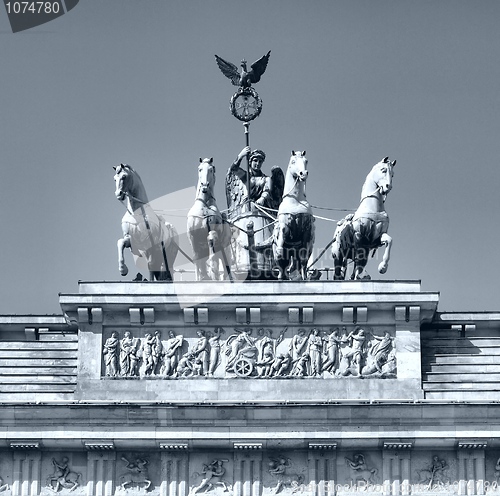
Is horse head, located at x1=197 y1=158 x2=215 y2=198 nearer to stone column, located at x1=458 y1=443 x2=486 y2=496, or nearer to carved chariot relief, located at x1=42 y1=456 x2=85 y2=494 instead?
carved chariot relief, located at x1=42 y1=456 x2=85 y2=494

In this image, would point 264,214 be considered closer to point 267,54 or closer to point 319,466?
point 267,54

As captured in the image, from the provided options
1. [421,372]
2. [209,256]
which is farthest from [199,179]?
[421,372]

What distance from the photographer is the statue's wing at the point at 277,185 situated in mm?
72250

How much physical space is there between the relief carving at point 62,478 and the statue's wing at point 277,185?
35.5 feet

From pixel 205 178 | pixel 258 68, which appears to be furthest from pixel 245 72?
pixel 205 178

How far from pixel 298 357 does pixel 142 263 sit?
4.84 metres

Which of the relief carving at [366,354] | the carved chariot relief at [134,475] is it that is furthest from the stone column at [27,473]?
the relief carving at [366,354]

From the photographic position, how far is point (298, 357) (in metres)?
64.9

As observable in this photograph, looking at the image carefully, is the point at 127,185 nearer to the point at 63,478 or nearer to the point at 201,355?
the point at 201,355

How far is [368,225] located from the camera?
66125mm

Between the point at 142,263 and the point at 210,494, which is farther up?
the point at 142,263

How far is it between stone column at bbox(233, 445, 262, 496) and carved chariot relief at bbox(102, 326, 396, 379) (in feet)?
5.84

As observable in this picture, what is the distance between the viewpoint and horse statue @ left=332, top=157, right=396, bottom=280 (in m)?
66.2

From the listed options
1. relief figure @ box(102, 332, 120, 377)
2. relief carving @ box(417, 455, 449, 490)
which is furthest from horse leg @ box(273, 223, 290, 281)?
relief carving @ box(417, 455, 449, 490)
